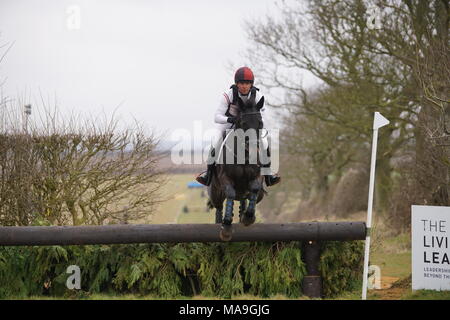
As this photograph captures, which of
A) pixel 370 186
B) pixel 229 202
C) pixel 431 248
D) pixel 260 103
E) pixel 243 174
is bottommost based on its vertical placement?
pixel 431 248

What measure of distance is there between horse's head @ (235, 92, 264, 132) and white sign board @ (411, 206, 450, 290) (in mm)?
2547

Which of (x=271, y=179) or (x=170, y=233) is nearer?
(x=170, y=233)

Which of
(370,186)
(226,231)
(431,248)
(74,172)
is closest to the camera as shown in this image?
(370,186)

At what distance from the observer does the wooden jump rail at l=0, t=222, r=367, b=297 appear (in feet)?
24.2

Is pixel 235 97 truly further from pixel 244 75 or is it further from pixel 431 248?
pixel 431 248

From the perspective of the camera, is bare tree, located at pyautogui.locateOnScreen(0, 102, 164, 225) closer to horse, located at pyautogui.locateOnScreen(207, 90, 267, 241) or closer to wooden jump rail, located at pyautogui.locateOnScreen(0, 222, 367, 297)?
wooden jump rail, located at pyautogui.locateOnScreen(0, 222, 367, 297)

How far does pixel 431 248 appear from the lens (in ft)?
26.5

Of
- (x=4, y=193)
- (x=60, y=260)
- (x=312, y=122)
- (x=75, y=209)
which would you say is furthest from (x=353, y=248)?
(x=312, y=122)

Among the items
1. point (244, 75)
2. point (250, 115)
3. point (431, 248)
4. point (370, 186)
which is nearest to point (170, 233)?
point (250, 115)

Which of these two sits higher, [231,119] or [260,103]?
[260,103]

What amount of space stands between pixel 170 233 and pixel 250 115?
174cm

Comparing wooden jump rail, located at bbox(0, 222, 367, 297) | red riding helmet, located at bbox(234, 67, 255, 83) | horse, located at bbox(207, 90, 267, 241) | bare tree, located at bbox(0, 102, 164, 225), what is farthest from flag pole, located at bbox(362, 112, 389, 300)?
bare tree, located at bbox(0, 102, 164, 225)

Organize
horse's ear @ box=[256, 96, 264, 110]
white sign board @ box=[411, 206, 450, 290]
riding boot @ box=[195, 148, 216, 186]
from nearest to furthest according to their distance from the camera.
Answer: horse's ear @ box=[256, 96, 264, 110]
riding boot @ box=[195, 148, 216, 186]
white sign board @ box=[411, 206, 450, 290]
